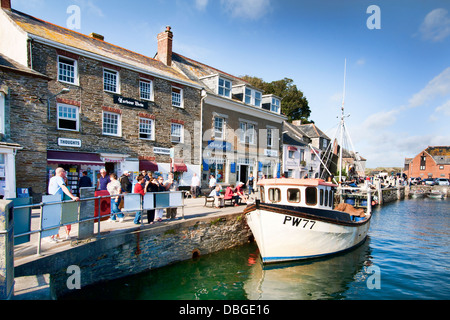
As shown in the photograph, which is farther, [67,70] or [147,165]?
[147,165]

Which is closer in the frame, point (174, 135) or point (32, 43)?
point (32, 43)

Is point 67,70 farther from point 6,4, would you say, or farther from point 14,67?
point 6,4

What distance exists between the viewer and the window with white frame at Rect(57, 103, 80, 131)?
15406 mm

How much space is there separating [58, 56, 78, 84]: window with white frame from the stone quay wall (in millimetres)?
11062

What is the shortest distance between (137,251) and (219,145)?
50.9ft

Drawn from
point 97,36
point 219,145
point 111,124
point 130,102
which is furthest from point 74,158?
Result: point 219,145

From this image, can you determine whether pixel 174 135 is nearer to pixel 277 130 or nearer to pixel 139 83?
pixel 139 83

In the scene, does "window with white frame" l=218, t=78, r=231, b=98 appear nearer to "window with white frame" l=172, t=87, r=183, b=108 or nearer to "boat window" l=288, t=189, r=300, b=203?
"window with white frame" l=172, t=87, r=183, b=108

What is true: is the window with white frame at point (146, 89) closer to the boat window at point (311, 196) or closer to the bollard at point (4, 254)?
the boat window at point (311, 196)

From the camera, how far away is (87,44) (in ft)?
58.4

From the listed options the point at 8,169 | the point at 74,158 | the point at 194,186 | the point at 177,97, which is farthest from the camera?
the point at 177,97

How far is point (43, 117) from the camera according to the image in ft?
45.2
